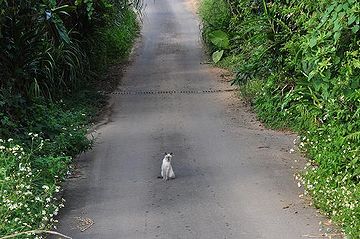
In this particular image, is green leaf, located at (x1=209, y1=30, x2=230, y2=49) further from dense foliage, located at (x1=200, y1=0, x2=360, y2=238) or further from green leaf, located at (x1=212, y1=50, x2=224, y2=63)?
dense foliage, located at (x1=200, y1=0, x2=360, y2=238)

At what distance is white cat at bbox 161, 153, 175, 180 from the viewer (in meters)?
6.91

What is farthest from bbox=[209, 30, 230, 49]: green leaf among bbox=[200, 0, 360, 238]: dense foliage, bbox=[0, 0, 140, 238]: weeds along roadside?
bbox=[200, 0, 360, 238]: dense foliage

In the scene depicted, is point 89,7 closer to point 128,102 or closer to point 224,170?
point 128,102

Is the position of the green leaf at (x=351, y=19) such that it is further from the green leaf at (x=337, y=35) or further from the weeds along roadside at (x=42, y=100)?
the weeds along roadside at (x=42, y=100)

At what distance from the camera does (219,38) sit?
1627 centimetres

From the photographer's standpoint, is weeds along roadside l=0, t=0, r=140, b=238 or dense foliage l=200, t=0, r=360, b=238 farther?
dense foliage l=200, t=0, r=360, b=238

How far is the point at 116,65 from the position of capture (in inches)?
653

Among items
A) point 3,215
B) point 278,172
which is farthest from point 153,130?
point 3,215

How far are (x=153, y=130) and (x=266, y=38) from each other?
8.33 feet

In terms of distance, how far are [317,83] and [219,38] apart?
9.70 m

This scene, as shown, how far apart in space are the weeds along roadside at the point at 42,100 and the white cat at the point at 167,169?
1.11 metres

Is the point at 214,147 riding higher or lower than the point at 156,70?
higher

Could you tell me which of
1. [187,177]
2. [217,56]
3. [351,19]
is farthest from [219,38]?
[351,19]

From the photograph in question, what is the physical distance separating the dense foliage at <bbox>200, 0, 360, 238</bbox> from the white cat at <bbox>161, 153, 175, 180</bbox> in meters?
1.51
